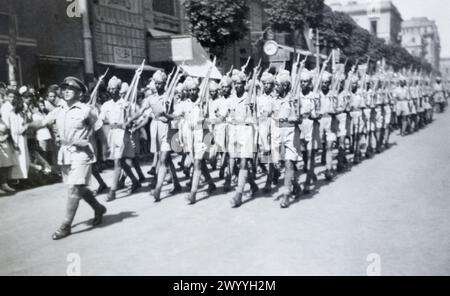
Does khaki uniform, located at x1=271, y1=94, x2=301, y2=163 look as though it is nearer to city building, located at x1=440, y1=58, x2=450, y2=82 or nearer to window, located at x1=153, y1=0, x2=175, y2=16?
window, located at x1=153, y1=0, x2=175, y2=16

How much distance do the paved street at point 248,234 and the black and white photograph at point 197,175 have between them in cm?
3

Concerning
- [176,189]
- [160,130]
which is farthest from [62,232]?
[176,189]

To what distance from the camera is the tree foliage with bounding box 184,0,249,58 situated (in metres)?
16.9

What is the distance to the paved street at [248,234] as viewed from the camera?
5125 millimetres

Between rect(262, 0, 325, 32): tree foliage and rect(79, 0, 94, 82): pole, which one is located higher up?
rect(262, 0, 325, 32): tree foliage

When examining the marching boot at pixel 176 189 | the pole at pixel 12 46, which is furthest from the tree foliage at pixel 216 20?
the marching boot at pixel 176 189

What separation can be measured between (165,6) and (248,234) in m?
15.7

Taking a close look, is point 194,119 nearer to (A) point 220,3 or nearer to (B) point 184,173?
(B) point 184,173

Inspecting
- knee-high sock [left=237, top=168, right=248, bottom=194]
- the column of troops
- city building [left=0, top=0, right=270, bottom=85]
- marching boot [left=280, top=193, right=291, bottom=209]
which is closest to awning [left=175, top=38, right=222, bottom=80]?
city building [left=0, top=0, right=270, bottom=85]

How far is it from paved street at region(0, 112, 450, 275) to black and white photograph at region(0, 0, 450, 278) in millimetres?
30

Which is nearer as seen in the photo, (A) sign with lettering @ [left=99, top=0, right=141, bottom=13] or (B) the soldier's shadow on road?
(B) the soldier's shadow on road

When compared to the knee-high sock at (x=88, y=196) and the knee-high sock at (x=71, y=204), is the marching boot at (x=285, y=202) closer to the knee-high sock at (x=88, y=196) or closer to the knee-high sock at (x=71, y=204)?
the knee-high sock at (x=88, y=196)

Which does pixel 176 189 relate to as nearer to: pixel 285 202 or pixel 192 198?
pixel 192 198
